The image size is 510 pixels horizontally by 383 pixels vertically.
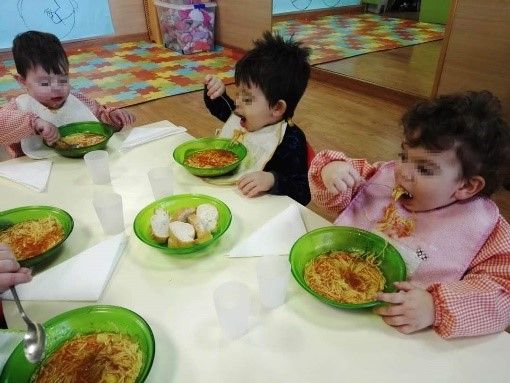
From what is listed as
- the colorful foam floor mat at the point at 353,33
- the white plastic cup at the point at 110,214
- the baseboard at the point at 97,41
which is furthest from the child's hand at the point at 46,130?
the baseboard at the point at 97,41

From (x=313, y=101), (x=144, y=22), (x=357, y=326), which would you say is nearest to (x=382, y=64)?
(x=313, y=101)

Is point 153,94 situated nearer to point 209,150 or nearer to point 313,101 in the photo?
point 313,101

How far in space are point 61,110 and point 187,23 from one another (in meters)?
3.83

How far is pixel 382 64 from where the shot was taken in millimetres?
4680

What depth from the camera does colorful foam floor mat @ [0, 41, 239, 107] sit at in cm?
404

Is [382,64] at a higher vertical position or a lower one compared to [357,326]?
lower

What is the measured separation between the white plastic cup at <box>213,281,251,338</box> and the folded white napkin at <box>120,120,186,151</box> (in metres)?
0.95

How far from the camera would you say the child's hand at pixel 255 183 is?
126cm

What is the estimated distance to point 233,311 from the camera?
2.63 ft

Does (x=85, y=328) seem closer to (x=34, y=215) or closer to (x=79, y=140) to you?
(x=34, y=215)

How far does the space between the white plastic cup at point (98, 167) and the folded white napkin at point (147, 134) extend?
227 millimetres

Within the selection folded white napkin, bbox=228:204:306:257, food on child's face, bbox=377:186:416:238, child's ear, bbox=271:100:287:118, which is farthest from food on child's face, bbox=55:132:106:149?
food on child's face, bbox=377:186:416:238

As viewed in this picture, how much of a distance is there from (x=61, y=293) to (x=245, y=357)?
1.55 feet

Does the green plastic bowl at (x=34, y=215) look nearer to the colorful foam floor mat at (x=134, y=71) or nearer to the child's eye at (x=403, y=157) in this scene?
the child's eye at (x=403, y=157)
